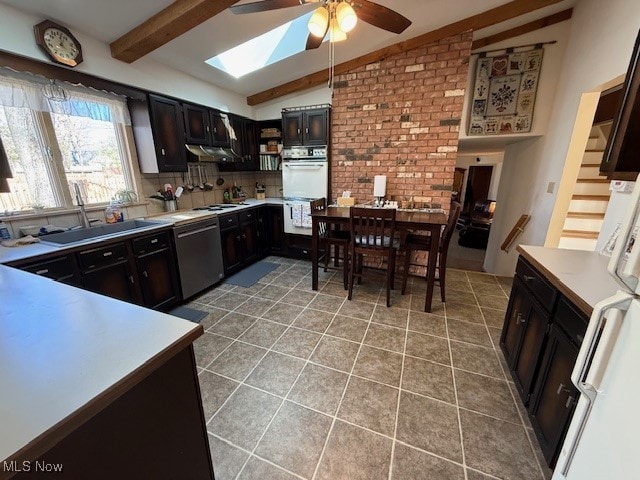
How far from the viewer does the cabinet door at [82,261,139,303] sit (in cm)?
198

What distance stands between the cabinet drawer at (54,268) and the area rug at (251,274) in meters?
1.65

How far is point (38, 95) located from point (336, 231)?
2.95m

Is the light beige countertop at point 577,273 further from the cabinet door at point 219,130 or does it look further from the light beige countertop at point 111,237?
the cabinet door at point 219,130

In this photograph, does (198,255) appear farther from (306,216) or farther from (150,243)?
(306,216)

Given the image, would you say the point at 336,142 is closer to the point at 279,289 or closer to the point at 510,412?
the point at 279,289

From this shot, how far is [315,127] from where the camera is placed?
3.63 meters

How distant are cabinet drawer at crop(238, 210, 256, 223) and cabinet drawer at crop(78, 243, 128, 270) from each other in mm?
1531

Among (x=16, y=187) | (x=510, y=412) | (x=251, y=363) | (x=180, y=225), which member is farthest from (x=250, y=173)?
(x=510, y=412)

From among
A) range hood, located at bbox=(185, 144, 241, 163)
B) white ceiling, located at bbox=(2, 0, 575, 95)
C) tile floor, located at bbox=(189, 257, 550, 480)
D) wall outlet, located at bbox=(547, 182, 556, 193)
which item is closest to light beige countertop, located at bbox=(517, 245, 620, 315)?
tile floor, located at bbox=(189, 257, 550, 480)

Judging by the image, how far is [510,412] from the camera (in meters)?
1.55

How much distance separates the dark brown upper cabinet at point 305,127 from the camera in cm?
359

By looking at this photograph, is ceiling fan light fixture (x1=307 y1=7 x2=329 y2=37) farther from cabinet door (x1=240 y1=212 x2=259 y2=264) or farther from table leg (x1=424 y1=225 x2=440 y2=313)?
cabinet door (x1=240 y1=212 x2=259 y2=264)

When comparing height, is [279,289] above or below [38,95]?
below

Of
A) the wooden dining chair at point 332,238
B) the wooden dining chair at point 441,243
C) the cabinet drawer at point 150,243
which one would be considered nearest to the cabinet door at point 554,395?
the wooden dining chair at point 441,243
